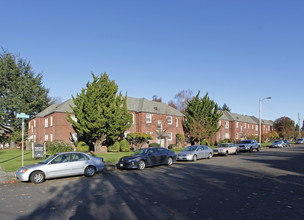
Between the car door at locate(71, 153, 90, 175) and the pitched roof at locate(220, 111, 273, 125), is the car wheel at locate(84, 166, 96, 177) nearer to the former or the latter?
the car door at locate(71, 153, 90, 175)

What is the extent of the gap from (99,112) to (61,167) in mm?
14411

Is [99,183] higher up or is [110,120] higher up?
[110,120]

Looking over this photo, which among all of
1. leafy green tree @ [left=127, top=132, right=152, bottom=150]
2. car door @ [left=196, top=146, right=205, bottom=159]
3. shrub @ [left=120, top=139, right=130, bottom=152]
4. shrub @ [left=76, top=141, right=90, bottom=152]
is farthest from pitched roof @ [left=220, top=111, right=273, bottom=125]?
shrub @ [left=76, top=141, right=90, bottom=152]

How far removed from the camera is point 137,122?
39.2m

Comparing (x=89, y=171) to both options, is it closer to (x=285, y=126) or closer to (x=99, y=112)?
(x=99, y=112)

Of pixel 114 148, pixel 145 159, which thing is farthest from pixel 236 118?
pixel 145 159

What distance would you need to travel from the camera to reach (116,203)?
750 cm

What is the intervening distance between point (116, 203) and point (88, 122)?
20.5 meters

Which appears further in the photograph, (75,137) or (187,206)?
(75,137)

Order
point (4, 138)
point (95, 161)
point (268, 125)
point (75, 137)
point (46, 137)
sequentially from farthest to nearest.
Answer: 1. point (268, 125)
2. point (4, 138)
3. point (46, 137)
4. point (75, 137)
5. point (95, 161)

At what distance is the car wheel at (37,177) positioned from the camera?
37.8 ft

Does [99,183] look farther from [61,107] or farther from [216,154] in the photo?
[61,107]

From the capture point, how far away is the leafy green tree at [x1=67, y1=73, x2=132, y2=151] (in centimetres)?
2694

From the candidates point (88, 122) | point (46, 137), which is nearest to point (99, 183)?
point (88, 122)
